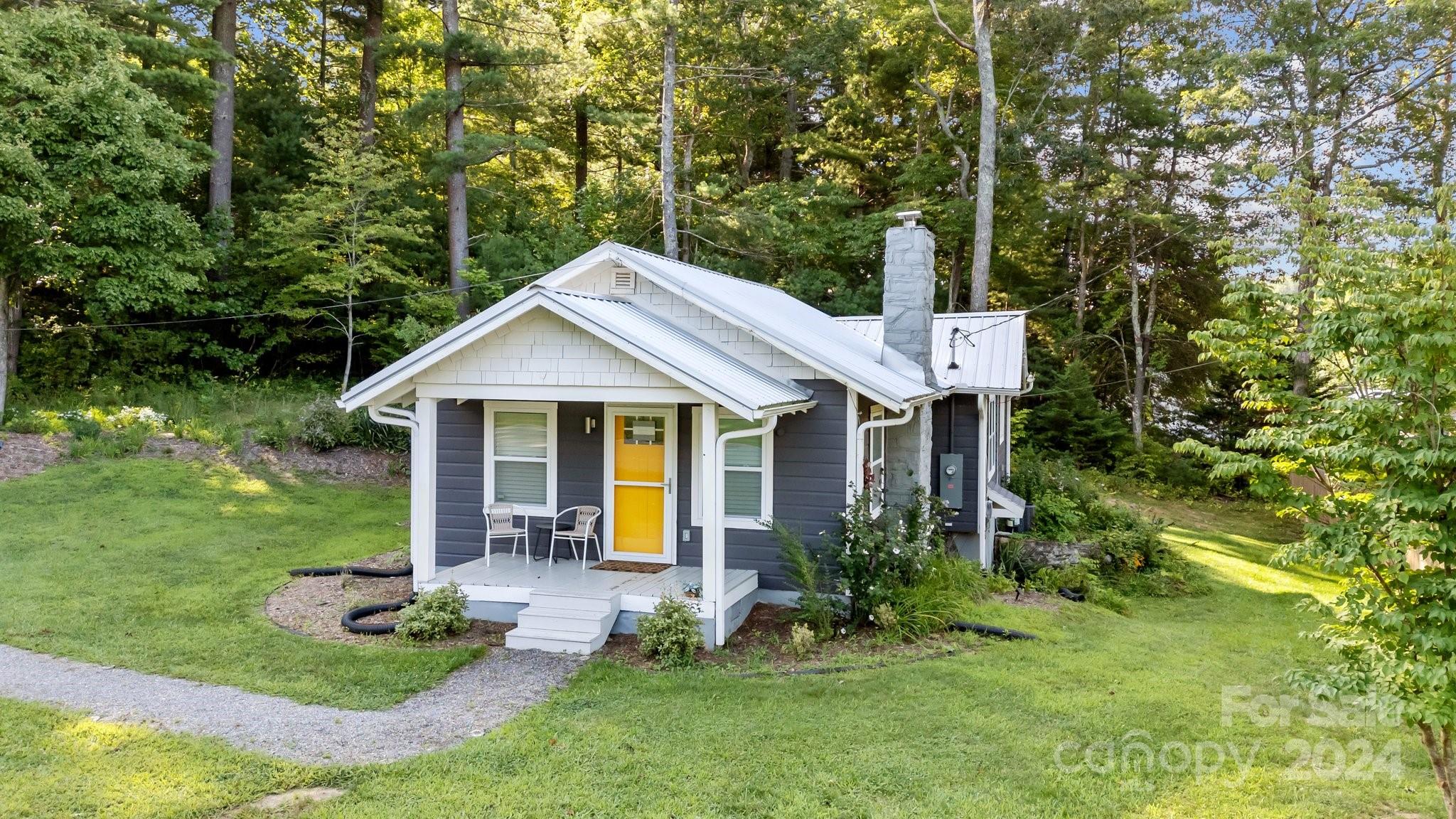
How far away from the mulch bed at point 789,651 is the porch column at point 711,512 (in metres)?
0.53

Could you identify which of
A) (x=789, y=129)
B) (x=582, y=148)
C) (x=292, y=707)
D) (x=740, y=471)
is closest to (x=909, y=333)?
(x=740, y=471)

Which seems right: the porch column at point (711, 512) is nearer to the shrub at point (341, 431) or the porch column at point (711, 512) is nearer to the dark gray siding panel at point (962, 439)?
the dark gray siding panel at point (962, 439)

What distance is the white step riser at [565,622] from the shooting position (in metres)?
8.38

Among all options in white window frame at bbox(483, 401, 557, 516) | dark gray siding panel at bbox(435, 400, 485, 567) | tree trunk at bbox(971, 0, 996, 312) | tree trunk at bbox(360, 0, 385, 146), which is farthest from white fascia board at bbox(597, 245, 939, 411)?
tree trunk at bbox(360, 0, 385, 146)

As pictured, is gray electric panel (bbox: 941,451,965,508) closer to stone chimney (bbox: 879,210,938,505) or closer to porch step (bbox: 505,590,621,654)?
stone chimney (bbox: 879,210,938,505)

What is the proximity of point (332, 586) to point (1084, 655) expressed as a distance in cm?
884

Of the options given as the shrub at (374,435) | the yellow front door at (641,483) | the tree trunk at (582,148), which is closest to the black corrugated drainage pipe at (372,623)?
the yellow front door at (641,483)

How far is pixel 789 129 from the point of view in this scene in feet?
84.3

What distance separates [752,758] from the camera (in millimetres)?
5746

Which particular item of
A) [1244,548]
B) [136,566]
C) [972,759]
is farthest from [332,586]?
[1244,548]

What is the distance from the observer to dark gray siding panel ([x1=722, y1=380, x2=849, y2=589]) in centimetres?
945

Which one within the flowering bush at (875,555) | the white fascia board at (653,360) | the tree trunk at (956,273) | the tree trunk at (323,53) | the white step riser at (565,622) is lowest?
the white step riser at (565,622)

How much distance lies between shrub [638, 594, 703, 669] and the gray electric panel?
6.01 m

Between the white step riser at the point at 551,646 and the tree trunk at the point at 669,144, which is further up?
the tree trunk at the point at 669,144
